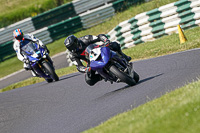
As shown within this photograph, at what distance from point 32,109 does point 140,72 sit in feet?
9.37

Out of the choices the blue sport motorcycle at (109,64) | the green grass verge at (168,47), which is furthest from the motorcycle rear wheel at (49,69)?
the blue sport motorcycle at (109,64)

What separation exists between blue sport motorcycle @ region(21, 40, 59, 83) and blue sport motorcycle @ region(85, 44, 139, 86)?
565cm

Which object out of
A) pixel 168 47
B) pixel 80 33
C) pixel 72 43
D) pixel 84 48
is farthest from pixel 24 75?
pixel 72 43

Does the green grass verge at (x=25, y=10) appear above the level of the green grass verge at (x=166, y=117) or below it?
below

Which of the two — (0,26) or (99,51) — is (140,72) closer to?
(99,51)

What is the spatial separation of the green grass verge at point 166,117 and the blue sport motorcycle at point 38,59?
8168mm

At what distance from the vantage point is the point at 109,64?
8.53 m

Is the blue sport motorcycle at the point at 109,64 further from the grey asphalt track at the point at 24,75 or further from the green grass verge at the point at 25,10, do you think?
the green grass verge at the point at 25,10

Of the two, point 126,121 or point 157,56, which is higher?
point 126,121

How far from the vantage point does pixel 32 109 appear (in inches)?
400

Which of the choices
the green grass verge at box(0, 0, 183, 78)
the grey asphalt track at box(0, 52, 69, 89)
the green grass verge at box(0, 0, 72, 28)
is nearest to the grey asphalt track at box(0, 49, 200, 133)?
the grey asphalt track at box(0, 52, 69, 89)

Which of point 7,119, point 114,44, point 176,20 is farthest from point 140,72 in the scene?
point 176,20

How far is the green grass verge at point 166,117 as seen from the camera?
14.5 feet

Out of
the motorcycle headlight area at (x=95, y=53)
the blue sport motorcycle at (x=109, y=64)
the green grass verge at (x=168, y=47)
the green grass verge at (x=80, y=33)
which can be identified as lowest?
the green grass verge at (x=80, y=33)
